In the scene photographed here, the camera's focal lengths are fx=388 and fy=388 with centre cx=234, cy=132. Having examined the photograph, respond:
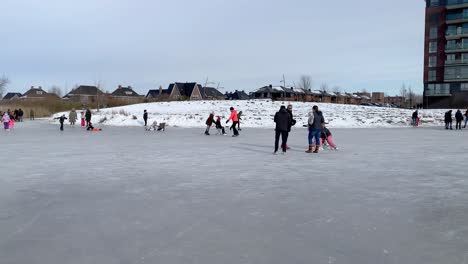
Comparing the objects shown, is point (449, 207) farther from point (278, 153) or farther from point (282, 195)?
point (278, 153)

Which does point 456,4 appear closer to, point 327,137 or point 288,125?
point 327,137

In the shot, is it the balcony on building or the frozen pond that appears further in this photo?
the balcony on building

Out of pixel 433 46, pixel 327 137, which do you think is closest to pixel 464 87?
pixel 433 46

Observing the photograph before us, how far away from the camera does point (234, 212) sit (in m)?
5.49

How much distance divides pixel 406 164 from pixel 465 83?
185 feet

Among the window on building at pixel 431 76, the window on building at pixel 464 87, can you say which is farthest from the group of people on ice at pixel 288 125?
the window on building at pixel 431 76

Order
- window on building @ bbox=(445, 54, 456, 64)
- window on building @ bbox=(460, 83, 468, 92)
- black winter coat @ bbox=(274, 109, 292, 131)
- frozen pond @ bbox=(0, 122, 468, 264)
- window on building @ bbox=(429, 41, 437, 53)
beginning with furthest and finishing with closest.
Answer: window on building @ bbox=(429, 41, 437, 53), window on building @ bbox=(445, 54, 456, 64), window on building @ bbox=(460, 83, 468, 92), black winter coat @ bbox=(274, 109, 292, 131), frozen pond @ bbox=(0, 122, 468, 264)

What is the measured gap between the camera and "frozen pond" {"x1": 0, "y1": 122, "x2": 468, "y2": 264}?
157 inches

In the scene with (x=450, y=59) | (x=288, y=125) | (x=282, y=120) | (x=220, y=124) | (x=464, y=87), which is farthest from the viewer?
(x=450, y=59)

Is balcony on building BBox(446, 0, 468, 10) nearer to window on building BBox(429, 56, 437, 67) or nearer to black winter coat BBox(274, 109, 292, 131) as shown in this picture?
window on building BBox(429, 56, 437, 67)

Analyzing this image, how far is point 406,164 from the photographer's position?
10000 mm

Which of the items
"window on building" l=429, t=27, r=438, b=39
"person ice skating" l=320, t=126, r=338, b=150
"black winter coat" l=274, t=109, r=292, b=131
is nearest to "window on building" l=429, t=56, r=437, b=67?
"window on building" l=429, t=27, r=438, b=39

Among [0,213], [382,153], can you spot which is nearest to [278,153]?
[382,153]

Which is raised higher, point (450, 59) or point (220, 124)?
point (450, 59)
